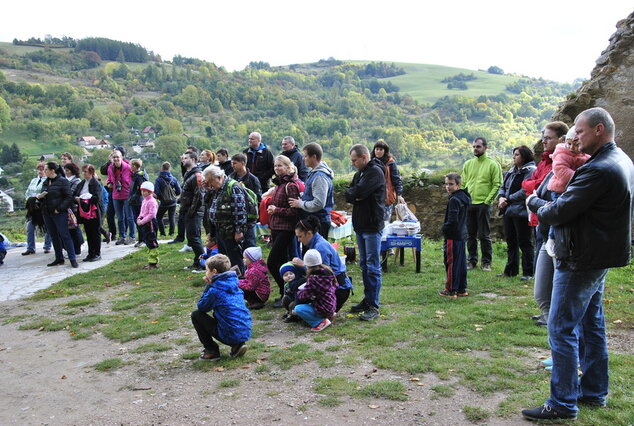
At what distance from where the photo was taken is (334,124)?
7969 cm

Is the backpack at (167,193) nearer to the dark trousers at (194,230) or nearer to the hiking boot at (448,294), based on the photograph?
the dark trousers at (194,230)

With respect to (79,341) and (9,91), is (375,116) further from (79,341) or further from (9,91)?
(79,341)

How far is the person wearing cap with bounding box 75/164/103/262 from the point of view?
10297 millimetres

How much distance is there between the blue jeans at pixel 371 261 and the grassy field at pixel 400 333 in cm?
34

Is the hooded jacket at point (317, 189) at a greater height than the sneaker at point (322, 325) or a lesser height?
greater

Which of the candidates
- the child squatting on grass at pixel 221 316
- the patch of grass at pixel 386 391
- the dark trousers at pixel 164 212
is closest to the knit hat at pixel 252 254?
the child squatting on grass at pixel 221 316

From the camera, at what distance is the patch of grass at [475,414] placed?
144 inches

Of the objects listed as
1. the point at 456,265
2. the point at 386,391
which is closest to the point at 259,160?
the point at 456,265

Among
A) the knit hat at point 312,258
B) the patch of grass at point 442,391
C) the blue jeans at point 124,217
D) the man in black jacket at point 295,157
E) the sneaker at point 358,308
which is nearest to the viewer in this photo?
the patch of grass at point 442,391

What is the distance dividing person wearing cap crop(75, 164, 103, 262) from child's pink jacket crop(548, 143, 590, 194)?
8.98 metres

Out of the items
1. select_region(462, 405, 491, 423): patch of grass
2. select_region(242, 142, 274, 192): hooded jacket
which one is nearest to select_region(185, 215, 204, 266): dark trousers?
select_region(242, 142, 274, 192): hooded jacket

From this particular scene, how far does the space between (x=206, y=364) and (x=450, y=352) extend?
95.1 inches

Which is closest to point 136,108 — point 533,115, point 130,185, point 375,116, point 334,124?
point 334,124

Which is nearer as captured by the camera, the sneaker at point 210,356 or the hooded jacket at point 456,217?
the sneaker at point 210,356
